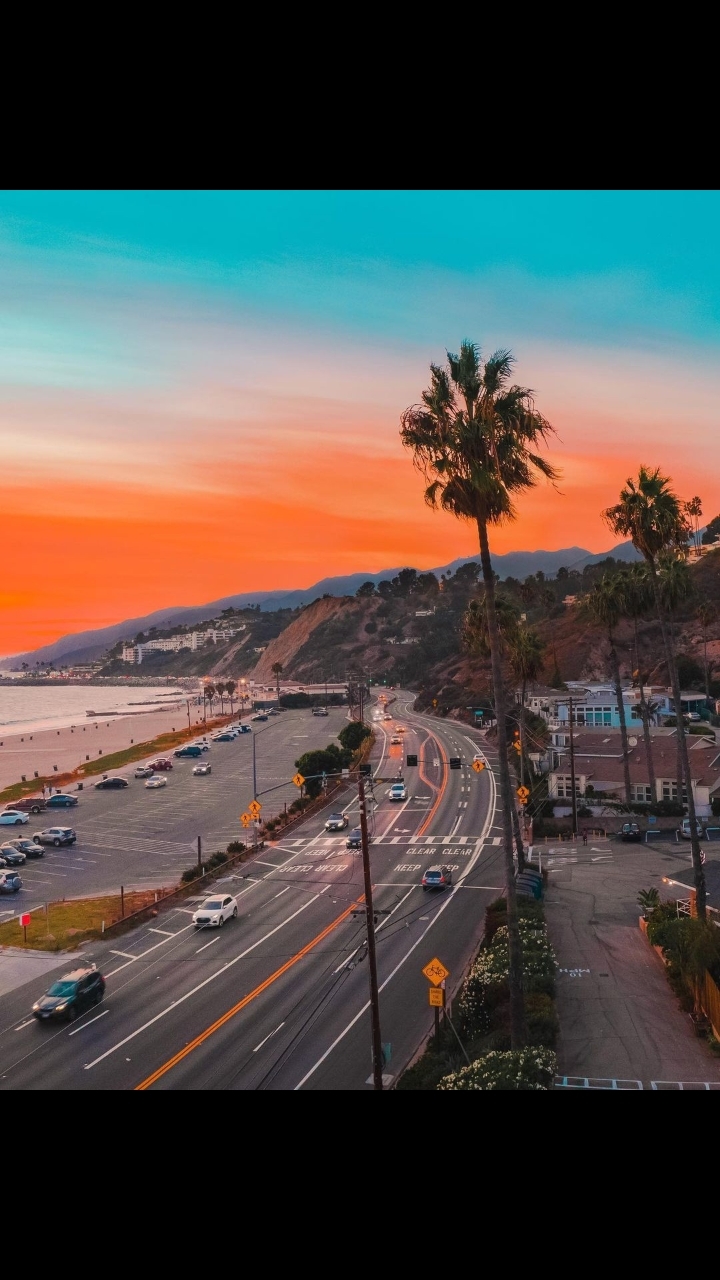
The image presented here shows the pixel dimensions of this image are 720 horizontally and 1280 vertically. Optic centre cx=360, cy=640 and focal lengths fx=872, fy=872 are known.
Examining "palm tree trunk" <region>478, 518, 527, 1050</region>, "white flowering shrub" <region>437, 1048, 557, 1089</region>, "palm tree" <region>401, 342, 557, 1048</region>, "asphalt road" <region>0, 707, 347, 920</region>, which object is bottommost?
"asphalt road" <region>0, 707, 347, 920</region>

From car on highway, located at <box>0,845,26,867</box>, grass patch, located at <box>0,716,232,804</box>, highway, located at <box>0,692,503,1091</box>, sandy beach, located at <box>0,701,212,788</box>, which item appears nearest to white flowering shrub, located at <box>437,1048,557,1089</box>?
highway, located at <box>0,692,503,1091</box>

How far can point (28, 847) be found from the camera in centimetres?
4319

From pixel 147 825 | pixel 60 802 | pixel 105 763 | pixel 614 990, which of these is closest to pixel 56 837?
pixel 147 825

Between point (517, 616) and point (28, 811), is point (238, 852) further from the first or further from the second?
point (28, 811)

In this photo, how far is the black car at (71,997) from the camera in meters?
21.1

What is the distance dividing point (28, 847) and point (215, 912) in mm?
18486

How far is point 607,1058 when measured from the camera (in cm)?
1641

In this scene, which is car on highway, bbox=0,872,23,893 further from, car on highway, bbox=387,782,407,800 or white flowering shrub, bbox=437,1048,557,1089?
white flowering shrub, bbox=437,1048,557,1089

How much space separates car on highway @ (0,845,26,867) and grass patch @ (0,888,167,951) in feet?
29.0

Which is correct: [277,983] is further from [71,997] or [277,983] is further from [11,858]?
[11,858]

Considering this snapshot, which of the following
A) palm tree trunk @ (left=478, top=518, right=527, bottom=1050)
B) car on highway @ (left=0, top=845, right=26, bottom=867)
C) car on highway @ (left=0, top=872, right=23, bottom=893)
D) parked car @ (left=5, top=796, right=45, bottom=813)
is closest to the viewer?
palm tree trunk @ (left=478, top=518, right=527, bottom=1050)

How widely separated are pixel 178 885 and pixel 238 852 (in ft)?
13.4

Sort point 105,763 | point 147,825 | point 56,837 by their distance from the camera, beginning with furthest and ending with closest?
point 105,763 → point 147,825 → point 56,837

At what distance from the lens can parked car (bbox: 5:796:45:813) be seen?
2179 inches
